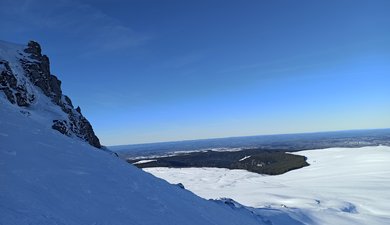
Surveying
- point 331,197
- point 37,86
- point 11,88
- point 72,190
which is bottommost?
point 331,197

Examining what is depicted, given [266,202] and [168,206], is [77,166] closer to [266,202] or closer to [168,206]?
[168,206]

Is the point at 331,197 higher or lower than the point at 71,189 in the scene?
lower

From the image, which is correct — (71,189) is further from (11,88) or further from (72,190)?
(11,88)

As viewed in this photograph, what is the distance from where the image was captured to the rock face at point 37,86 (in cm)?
2098

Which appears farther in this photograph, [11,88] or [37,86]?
[37,86]

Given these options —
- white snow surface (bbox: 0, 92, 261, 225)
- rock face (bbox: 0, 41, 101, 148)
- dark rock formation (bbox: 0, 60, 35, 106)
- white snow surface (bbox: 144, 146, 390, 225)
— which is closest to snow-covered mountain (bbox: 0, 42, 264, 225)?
white snow surface (bbox: 0, 92, 261, 225)

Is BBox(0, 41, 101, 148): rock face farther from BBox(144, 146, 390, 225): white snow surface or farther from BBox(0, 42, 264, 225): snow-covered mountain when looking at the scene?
BBox(144, 146, 390, 225): white snow surface

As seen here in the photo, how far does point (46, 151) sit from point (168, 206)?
15.7ft

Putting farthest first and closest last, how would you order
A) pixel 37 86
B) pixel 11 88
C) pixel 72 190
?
pixel 37 86, pixel 11 88, pixel 72 190

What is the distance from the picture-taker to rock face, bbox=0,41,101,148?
2098 centimetres

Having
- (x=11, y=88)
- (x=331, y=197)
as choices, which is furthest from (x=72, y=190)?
(x=331, y=197)

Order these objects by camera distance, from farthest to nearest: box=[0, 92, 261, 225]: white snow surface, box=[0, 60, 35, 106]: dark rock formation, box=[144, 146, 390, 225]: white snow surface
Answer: box=[144, 146, 390, 225]: white snow surface, box=[0, 60, 35, 106]: dark rock formation, box=[0, 92, 261, 225]: white snow surface

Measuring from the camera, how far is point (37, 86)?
1021 inches

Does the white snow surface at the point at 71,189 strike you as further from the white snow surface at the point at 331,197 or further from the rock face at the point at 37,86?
the white snow surface at the point at 331,197
